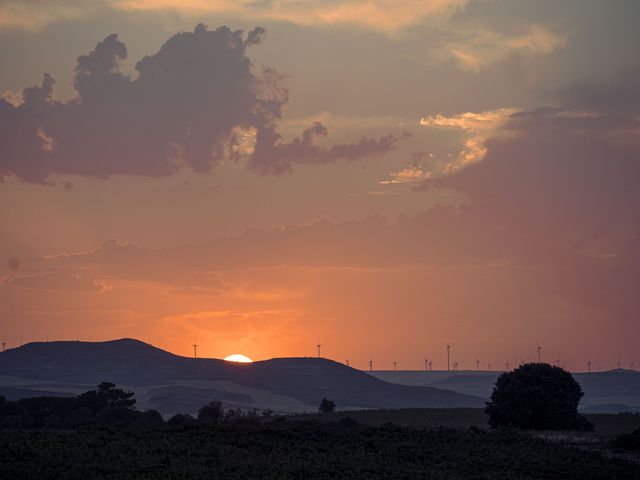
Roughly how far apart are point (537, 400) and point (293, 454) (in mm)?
39573

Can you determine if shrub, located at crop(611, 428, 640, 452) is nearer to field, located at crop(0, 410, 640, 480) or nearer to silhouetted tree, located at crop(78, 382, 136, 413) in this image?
field, located at crop(0, 410, 640, 480)

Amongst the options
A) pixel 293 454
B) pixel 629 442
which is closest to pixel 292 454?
pixel 293 454

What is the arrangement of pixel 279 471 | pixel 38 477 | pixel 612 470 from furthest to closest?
pixel 612 470, pixel 279 471, pixel 38 477

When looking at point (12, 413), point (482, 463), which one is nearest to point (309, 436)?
point (482, 463)

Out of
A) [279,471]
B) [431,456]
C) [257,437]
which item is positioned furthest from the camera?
[257,437]

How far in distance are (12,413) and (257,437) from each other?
235 ft

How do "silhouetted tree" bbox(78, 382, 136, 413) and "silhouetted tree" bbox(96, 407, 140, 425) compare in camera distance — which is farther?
"silhouetted tree" bbox(78, 382, 136, 413)

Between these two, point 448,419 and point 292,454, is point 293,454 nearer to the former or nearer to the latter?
point 292,454

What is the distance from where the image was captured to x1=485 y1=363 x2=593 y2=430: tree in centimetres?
10250

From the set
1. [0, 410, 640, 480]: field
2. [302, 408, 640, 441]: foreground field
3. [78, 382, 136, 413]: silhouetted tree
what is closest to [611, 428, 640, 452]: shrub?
[0, 410, 640, 480]: field

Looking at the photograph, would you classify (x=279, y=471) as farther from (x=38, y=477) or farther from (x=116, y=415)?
(x=116, y=415)

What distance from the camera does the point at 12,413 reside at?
140 m

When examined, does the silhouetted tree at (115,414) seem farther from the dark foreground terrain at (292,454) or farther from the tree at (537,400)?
the dark foreground terrain at (292,454)

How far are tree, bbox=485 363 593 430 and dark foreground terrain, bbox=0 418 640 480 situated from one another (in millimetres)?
18602
